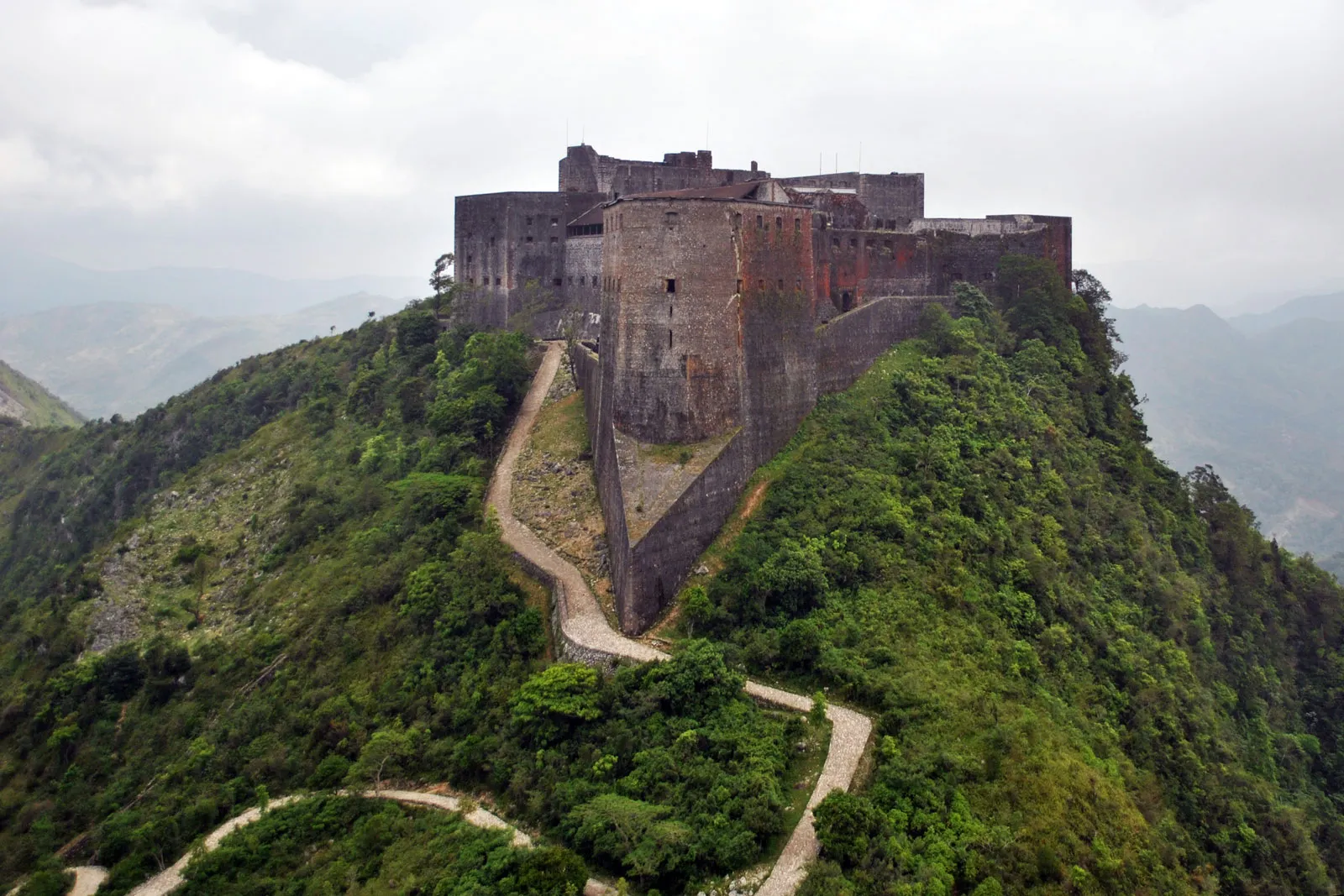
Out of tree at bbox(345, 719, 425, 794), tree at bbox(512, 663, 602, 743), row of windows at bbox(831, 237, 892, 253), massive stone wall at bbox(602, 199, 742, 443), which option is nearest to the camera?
tree at bbox(512, 663, 602, 743)

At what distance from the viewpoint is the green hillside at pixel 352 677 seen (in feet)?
68.9

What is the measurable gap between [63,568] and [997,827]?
42327mm

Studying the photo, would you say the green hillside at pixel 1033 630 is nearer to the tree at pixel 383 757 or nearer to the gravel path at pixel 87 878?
the tree at pixel 383 757

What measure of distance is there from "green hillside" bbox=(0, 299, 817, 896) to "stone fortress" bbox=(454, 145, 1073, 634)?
13.6ft

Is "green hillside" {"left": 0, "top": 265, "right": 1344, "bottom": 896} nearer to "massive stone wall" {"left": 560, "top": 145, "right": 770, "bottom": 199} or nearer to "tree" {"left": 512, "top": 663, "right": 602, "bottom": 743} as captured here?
"tree" {"left": 512, "top": 663, "right": 602, "bottom": 743}

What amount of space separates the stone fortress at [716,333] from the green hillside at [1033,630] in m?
1.26

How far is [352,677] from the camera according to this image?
95.0ft

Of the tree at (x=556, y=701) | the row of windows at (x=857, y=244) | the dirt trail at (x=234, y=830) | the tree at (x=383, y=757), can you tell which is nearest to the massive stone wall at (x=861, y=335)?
the row of windows at (x=857, y=244)

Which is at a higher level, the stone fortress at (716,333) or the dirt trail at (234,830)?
the stone fortress at (716,333)

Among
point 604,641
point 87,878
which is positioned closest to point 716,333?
point 604,641

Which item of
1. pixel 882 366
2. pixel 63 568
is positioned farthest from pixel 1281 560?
pixel 63 568

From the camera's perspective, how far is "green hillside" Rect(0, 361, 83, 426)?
88.1m

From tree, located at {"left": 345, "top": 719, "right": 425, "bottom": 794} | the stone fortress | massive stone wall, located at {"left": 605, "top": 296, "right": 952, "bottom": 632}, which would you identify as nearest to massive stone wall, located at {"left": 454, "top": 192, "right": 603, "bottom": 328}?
the stone fortress

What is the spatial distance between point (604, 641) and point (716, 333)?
9741mm
